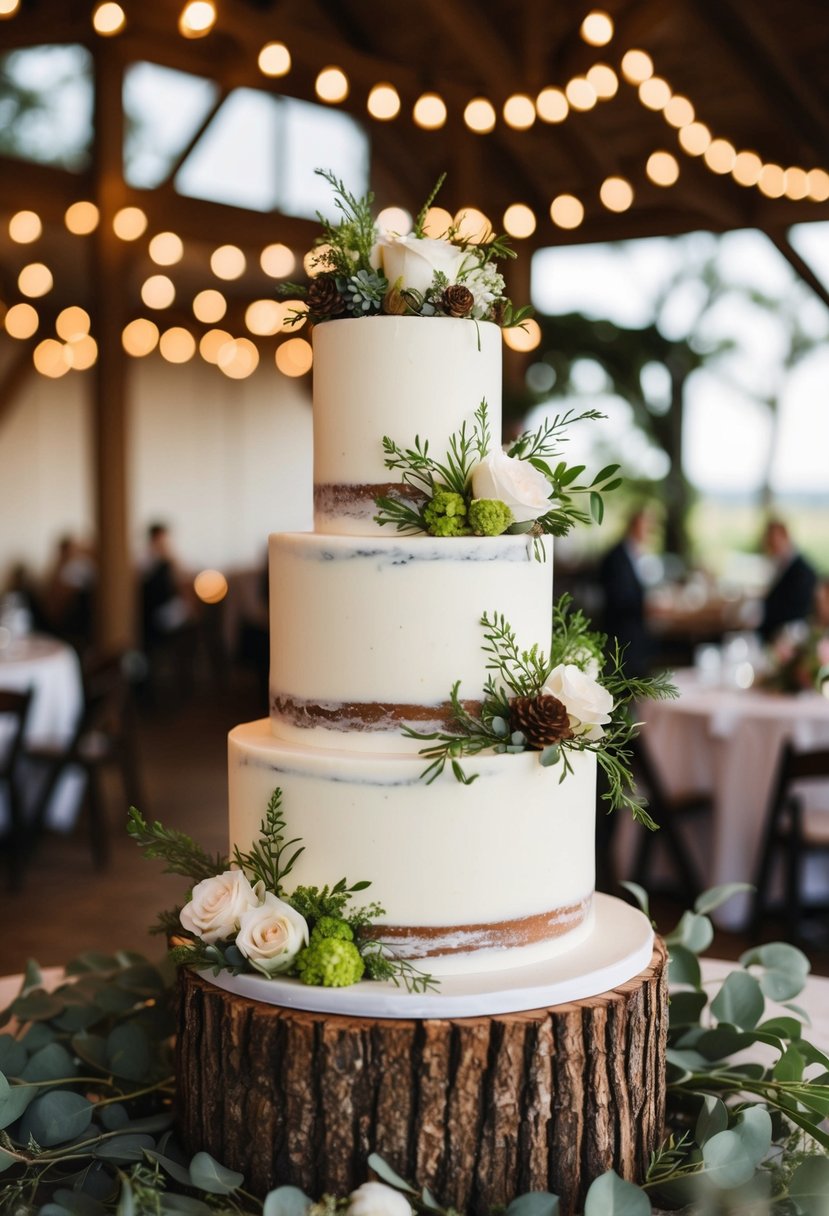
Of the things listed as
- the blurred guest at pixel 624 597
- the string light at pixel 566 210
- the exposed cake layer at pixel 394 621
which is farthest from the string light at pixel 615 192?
the exposed cake layer at pixel 394 621

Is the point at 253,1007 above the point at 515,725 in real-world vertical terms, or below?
below

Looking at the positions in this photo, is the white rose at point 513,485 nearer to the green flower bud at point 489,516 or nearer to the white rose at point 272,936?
the green flower bud at point 489,516

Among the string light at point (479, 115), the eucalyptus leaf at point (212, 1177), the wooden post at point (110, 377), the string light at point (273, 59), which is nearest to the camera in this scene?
the eucalyptus leaf at point (212, 1177)

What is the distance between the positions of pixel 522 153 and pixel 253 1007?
8954 mm

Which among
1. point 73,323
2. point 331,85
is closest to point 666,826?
point 331,85

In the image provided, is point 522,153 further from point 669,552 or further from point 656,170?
point 669,552

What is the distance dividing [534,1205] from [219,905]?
561mm

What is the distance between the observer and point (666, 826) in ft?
15.3

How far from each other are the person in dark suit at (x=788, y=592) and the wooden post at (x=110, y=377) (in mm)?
3893

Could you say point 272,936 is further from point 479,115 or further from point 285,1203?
point 479,115

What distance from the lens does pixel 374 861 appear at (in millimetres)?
1750

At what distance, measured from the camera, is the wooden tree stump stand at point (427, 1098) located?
5.47 ft

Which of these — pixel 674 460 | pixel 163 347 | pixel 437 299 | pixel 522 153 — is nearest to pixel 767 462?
pixel 674 460

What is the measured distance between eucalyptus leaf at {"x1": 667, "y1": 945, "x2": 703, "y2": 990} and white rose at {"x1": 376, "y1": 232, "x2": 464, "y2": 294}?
1.25 metres
